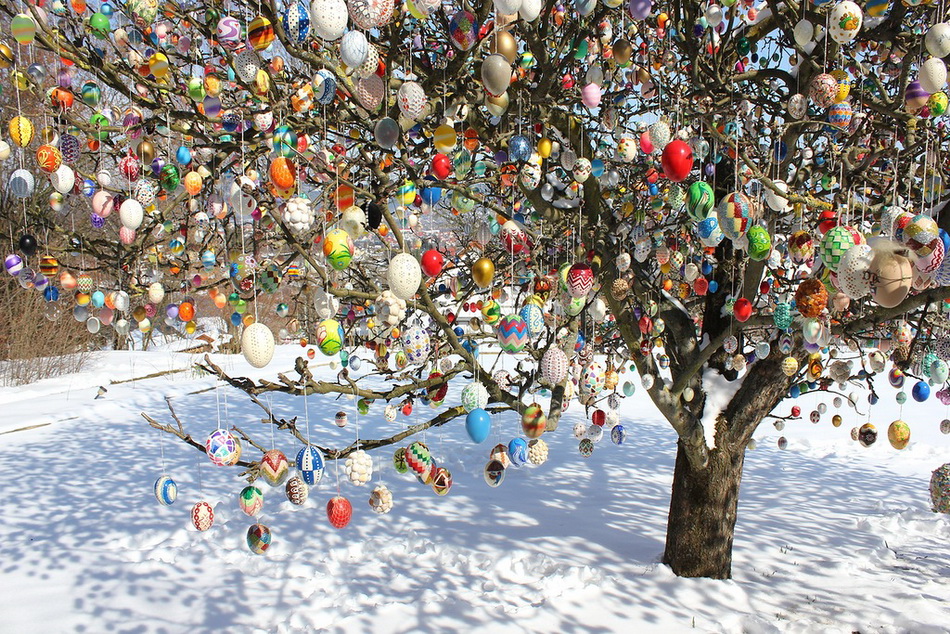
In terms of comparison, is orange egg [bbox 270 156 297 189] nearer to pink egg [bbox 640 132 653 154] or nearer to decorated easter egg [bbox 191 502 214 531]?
pink egg [bbox 640 132 653 154]

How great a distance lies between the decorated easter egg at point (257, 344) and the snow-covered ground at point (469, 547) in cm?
230

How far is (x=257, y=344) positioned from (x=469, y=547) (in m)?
3.49

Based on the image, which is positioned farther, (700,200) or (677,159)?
(700,200)

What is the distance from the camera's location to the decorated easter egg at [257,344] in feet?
7.73

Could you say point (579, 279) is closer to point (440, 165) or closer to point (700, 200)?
point (700, 200)

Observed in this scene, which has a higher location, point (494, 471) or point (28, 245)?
point (28, 245)

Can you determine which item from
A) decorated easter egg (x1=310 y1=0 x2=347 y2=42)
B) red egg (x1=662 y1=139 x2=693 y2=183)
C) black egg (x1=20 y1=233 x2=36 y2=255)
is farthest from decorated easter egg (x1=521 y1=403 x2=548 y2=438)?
black egg (x1=20 y1=233 x2=36 y2=255)

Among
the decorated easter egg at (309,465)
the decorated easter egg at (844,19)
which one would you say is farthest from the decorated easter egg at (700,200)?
the decorated easter egg at (309,465)

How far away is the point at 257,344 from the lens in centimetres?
237

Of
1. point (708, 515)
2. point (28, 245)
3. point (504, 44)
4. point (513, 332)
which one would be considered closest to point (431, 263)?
point (513, 332)

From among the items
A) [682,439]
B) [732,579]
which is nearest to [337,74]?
[682,439]

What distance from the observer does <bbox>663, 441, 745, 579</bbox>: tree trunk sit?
13.8 feet

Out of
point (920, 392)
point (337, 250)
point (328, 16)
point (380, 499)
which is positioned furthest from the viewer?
point (920, 392)

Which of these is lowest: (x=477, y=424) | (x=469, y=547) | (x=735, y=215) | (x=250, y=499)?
(x=469, y=547)
